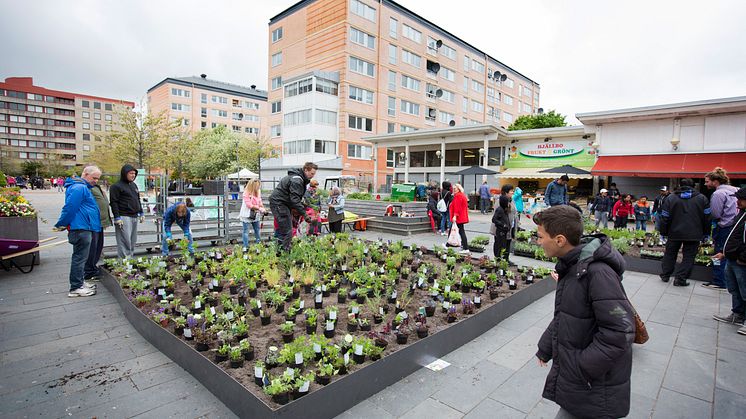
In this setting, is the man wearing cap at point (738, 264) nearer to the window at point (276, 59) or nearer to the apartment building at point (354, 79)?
→ the apartment building at point (354, 79)

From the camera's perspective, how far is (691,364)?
361 cm

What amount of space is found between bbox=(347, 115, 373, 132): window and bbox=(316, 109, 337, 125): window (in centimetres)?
143

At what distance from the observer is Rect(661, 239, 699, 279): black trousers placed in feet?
20.7

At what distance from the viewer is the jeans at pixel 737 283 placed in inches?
174

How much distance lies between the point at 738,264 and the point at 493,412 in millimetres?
3950

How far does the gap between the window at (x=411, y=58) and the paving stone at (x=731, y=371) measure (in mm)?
38541

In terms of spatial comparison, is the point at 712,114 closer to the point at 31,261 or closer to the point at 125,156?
the point at 31,261

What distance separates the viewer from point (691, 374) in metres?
3.41

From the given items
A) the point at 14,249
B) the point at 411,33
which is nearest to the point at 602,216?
the point at 14,249

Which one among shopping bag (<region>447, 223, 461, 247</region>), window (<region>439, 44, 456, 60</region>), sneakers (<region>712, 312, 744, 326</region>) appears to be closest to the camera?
sneakers (<region>712, 312, 744, 326</region>)

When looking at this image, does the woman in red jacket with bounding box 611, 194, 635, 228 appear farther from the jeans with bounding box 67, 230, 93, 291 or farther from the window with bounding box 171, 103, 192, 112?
the window with bounding box 171, 103, 192, 112

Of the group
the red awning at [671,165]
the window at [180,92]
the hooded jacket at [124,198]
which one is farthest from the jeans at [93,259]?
the window at [180,92]

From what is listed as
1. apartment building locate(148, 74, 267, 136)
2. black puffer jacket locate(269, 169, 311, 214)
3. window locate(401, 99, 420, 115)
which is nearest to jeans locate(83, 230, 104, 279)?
black puffer jacket locate(269, 169, 311, 214)

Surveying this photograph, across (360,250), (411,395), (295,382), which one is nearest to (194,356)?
(295,382)
